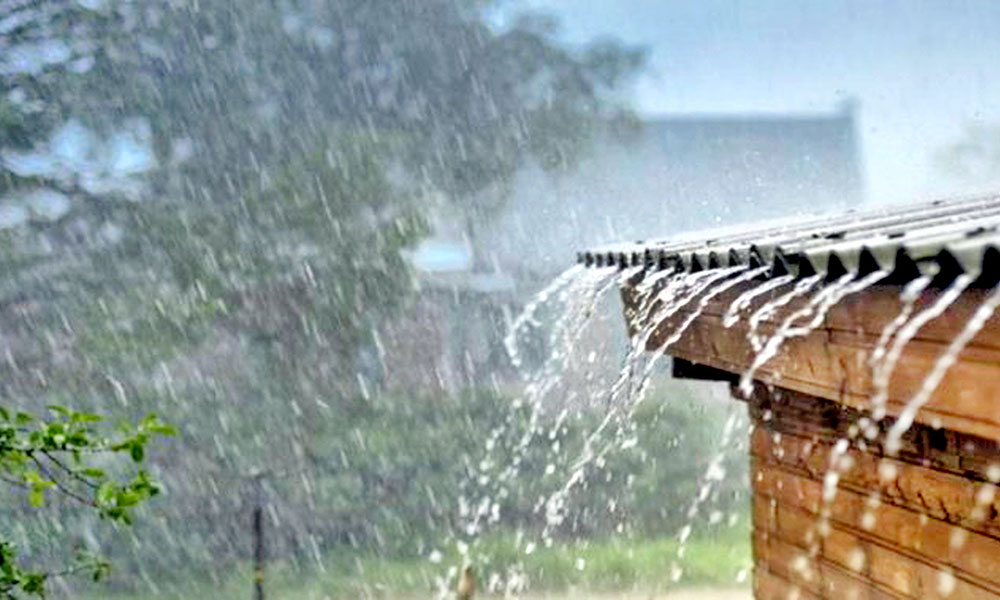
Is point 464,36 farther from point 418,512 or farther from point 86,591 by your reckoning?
point 86,591

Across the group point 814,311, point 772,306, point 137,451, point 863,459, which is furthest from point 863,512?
→ point 137,451

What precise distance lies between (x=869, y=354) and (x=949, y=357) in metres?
0.31

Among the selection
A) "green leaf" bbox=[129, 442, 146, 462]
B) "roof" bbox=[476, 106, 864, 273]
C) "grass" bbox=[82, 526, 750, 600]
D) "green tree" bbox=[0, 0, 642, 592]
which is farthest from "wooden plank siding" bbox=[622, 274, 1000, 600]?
"roof" bbox=[476, 106, 864, 273]

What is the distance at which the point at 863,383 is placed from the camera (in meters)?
2.07

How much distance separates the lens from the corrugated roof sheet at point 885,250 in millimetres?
1446

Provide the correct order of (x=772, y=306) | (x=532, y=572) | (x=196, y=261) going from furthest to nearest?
(x=196, y=261) < (x=532, y=572) < (x=772, y=306)

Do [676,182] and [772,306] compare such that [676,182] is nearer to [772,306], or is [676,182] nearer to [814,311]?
[772,306]

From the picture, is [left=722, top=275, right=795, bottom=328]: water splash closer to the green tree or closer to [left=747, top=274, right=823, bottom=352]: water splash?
[left=747, top=274, right=823, bottom=352]: water splash

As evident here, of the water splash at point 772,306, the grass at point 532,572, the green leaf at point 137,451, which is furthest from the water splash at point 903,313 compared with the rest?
the grass at point 532,572

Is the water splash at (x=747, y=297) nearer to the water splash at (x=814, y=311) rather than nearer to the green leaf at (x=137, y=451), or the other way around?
the water splash at (x=814, y=311)

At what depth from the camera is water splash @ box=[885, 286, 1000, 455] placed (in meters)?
1.52

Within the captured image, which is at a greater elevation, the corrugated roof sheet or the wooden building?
the corrugated roof sheet

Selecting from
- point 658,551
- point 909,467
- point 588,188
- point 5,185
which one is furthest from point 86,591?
point 909,467

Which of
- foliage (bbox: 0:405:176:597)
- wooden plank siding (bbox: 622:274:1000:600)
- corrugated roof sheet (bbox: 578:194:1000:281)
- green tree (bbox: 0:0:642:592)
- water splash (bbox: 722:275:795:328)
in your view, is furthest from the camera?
green tree (bbox: 0:0:642:592)
